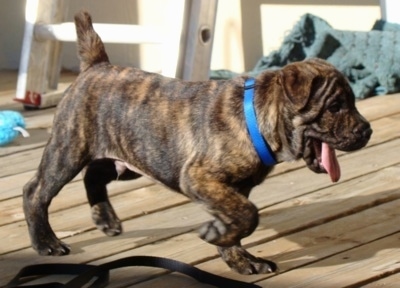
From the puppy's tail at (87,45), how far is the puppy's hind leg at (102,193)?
1.24 ft

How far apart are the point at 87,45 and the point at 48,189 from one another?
0.54m

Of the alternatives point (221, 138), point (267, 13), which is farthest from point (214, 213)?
point (267, 13)

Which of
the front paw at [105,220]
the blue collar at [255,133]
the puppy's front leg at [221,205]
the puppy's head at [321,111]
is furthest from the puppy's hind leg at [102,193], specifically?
the puppy's head at [321,111]

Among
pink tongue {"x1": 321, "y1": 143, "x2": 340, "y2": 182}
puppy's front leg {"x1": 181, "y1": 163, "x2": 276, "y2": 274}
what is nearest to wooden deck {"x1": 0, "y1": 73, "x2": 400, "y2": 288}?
puppy's front leg {"x1": 181, "y1": 163, "x2": 276, "y2": 274}

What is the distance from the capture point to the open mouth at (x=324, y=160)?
3.28 m

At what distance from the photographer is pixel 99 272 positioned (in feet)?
10.7

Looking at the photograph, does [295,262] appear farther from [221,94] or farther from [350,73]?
[350,73]

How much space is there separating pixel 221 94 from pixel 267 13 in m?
2.89

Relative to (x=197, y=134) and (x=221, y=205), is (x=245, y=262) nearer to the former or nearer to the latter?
(x=221, y=205)

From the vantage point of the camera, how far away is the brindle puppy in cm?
321

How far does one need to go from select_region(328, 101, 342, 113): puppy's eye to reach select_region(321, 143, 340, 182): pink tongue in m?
0.13

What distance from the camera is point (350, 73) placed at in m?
5.66

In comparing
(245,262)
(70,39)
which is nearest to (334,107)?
(245,262)

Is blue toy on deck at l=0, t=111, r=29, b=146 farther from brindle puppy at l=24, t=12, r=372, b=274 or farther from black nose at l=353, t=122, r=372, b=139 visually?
black nose at l=353, t=122, r=372, b=139
